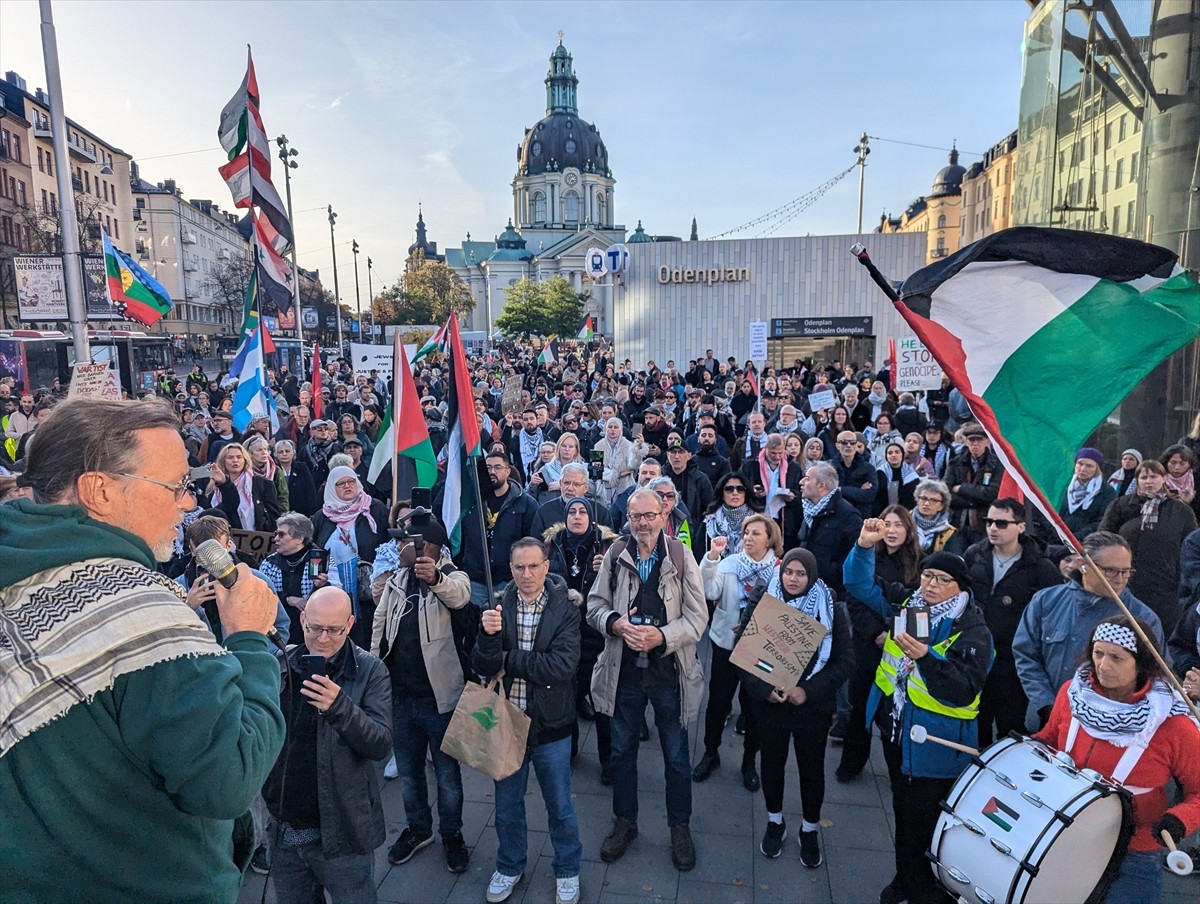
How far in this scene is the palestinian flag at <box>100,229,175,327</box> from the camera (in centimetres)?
1249

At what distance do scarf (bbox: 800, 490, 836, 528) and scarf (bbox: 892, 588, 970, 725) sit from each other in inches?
84.6

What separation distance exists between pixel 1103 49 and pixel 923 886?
1160 cm

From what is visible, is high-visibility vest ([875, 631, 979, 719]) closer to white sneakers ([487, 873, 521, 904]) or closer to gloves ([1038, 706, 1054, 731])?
gloves ([1038, 706, 1054, 731])

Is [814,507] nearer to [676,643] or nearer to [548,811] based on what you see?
[676,643]

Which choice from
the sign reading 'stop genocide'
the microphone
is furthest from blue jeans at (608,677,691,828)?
the sign reading 'stop genocide'

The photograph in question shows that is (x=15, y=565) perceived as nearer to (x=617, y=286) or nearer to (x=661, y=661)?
(x=661, y=661)

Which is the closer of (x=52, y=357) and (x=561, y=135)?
(x=52, y=357)

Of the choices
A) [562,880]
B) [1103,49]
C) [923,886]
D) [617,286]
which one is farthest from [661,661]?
[617,286]

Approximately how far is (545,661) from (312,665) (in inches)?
47.4

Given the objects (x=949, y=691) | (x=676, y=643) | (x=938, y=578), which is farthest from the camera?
(x=676, y=643)

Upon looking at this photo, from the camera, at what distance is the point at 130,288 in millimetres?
12641

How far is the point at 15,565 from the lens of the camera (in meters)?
1.37

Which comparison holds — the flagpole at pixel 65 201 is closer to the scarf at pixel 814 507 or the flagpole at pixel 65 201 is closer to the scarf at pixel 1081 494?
the scarf at pixel 814 507

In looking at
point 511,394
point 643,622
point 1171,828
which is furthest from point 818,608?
point 511,394
